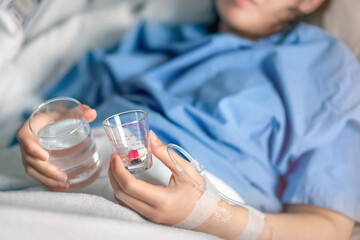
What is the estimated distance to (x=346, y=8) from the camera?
2.58 feet

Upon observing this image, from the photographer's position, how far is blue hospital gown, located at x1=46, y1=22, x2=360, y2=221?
605mm

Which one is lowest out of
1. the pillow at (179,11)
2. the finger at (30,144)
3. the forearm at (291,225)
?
the forearm at (291,225)

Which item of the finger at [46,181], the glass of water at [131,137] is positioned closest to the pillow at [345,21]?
the glass of water at [131,137]

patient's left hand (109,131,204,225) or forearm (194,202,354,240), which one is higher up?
patient's left hand (109,131,204,225)

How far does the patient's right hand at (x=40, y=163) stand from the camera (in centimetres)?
47

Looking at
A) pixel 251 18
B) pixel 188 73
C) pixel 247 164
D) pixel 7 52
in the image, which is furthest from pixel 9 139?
pixel 251 18

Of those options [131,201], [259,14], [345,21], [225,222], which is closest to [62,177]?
[131,201]

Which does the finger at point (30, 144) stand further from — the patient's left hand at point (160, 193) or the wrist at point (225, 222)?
the wrist at point (225, 222)

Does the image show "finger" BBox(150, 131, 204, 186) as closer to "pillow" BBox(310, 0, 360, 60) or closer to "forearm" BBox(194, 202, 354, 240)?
"forearm" BBox(194, 202, 354, 240)

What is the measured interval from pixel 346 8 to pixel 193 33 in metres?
0.40

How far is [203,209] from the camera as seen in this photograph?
17.7 inches

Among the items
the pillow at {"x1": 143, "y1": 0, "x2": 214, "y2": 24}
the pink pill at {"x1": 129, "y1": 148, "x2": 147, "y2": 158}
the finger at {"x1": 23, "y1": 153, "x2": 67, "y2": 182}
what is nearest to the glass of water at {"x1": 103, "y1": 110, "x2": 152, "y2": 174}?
the pink pill at {"x1": 129, "y1": 148, "x2": 147, "y2": 158}

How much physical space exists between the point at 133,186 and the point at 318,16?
2.29ft

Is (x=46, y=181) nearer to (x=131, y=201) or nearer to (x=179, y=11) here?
(x=131, y=201)
